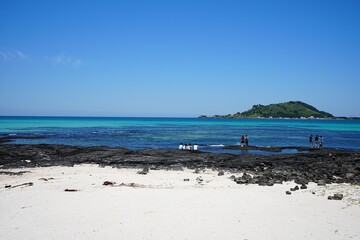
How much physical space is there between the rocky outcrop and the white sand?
671 cm

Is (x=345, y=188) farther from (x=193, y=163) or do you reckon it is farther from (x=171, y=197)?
(x=193, y=163)

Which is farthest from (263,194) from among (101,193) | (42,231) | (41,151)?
(41,151)

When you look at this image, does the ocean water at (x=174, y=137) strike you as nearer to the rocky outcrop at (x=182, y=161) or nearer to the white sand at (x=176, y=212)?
the rocky outcrop at (x=182, y=161)

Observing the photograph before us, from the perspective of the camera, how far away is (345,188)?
18062 millimetres

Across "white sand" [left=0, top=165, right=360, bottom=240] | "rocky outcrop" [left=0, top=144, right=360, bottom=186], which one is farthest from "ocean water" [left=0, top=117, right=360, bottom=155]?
"white sand" [left=0, top=165, right=360, bottom=240]

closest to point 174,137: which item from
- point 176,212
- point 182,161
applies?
point 182,161

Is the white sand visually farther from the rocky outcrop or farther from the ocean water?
the ocean water

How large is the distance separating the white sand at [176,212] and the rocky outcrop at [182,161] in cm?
671

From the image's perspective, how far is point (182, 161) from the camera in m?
31.0

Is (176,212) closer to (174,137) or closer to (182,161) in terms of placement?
(182,161)

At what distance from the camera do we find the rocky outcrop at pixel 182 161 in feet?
82.9

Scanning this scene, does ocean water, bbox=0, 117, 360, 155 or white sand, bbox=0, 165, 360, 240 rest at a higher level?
white sand, bbox=0, 165, 360, 240

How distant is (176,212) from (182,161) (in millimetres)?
17881

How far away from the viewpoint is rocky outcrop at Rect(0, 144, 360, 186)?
82.9 ft
